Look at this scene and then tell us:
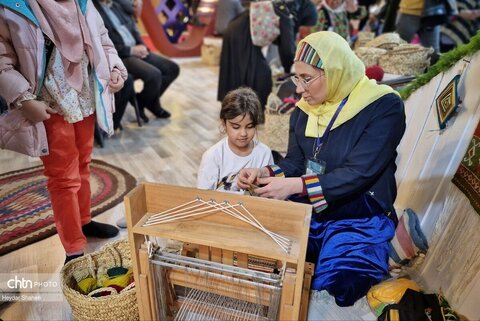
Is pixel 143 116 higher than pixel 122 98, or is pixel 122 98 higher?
pixel 122 98

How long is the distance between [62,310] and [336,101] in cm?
138

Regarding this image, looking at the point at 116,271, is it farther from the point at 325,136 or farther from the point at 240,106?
the point at 325,136

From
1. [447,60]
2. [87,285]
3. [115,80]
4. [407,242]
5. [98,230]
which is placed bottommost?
[98,230]

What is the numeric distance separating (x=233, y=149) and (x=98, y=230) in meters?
0.84

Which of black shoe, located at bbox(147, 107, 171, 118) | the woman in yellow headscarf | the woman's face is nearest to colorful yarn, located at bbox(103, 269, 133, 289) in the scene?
the woman in yellow headscarf

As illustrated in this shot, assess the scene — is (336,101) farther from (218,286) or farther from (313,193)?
(218,286)

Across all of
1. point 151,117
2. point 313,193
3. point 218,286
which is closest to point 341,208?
point 313,193

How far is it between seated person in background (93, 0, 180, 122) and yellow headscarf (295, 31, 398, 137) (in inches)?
90.0

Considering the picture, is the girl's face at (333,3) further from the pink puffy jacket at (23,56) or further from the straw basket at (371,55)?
the pink puffy jacket at (23,56)

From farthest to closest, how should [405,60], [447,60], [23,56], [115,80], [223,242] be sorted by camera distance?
[405,60] < [447,60] < [115,80] < [23,56] < [223,242]

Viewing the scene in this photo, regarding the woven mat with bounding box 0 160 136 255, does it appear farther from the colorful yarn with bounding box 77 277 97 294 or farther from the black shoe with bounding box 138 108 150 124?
the black shoe with bounding box 138 108 150 124

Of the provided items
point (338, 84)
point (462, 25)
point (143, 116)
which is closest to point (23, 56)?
point (338, 84)

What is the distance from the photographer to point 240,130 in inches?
63.1

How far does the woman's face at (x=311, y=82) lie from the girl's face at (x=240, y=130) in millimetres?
315
